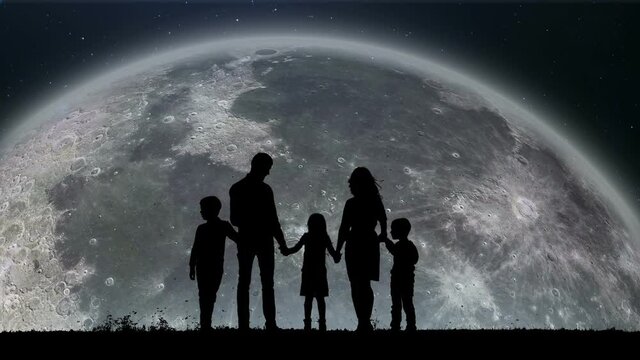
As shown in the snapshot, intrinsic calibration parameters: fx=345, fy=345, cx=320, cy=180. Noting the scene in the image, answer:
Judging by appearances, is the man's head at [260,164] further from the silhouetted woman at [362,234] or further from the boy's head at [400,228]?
the boy's head at [400,228]

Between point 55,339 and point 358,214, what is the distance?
2666 mm

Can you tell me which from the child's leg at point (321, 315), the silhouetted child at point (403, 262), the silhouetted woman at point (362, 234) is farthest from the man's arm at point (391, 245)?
the child's leg at point (321, 315)

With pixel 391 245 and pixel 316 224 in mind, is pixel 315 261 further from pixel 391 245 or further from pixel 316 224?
pixel 391 245

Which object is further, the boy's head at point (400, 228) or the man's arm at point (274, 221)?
the boy's head at point (400, 228)

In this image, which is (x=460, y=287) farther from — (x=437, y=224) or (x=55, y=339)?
(x=55, y=339)

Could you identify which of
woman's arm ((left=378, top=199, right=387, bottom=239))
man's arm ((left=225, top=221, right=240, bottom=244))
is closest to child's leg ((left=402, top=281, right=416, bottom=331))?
woman's arm ((left=378, top=199, right=387, bottom=239))

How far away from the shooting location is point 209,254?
10.6 ft

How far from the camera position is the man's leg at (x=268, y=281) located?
332cm

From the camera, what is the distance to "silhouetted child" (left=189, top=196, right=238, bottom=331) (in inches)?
128

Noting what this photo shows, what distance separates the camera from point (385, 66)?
90.9 ft

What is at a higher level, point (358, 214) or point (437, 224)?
point (358, 214)

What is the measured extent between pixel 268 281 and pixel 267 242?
40cm

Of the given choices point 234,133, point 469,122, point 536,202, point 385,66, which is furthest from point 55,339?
point 385,66

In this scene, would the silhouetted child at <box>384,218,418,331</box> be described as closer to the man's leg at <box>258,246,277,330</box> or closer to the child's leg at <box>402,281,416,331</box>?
the child's leg at <box>402,281,416,331</box>
